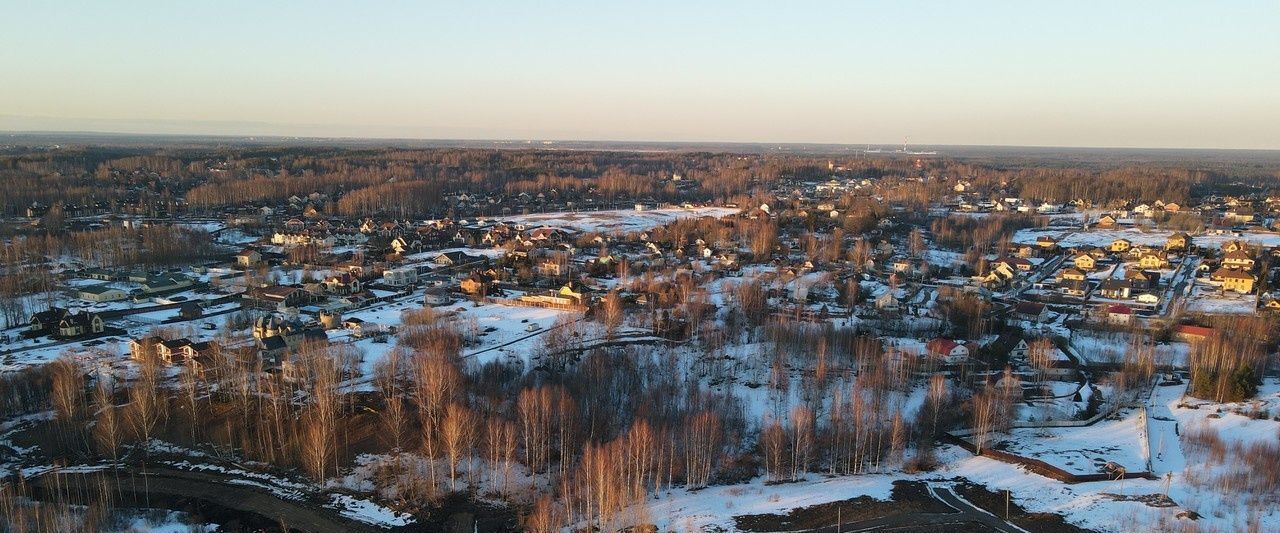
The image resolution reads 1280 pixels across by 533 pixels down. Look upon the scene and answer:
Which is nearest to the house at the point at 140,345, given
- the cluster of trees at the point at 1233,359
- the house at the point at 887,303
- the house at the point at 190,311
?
the house at the point at 190,311

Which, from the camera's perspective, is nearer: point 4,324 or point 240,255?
point 4,324

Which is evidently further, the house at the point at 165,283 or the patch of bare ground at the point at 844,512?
the house at the point at 165,283

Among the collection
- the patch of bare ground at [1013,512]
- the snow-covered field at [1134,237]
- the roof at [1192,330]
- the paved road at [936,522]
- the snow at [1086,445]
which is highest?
the snow-covered field at [1134,237]

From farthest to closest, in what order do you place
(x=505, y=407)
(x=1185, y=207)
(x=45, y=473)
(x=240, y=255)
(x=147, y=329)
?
(x=1185, y=207)
(x=240, y=255)
(x=147, y=329)
(x=505, y=407)
(x=45, y=473)

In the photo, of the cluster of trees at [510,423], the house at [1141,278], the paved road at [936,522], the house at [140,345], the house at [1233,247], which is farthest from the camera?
the house at [1233,247]

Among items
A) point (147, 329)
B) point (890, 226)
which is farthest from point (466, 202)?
point (147, 329)

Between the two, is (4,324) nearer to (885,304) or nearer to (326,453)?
(326,453)

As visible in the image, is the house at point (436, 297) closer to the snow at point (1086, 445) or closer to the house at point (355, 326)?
the house at point (355, 326)

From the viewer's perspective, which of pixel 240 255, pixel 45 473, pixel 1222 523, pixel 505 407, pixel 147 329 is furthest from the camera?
pixel 240 255
